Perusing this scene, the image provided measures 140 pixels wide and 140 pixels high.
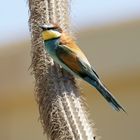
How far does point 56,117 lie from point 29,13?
566 mm

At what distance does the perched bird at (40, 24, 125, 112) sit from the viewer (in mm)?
2648

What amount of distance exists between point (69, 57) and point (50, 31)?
6.8 inches

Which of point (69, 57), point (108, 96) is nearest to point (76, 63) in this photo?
point (69, 57)

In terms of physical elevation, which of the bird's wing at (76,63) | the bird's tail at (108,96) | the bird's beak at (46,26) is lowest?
the bird's tail at (108,96)

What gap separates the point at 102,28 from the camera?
5.50 meters

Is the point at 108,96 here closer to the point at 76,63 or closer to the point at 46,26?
the point at 76,63

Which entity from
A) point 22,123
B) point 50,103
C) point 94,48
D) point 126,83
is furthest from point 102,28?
point 50,103

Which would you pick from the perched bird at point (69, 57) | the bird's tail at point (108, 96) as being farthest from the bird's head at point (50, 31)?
the bird's tail at point (108, 96)

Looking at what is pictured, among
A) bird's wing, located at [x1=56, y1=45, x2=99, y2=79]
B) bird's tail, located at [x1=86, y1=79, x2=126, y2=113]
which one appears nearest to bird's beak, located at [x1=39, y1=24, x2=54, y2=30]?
bird's wing, located at [x1=56, y1=45, x2=99, y2=79]

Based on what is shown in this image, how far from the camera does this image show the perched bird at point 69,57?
2.65m

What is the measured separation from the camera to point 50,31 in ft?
8.58

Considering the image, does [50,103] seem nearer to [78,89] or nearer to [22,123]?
[78,89]

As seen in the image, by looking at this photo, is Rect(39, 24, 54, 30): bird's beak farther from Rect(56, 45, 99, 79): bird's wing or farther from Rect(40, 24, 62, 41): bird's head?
Rect(56, 45, 99, 79): bird's wing

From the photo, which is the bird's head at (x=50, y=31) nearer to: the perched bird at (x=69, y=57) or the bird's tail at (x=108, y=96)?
the perched bird at (x=69, y=57)
